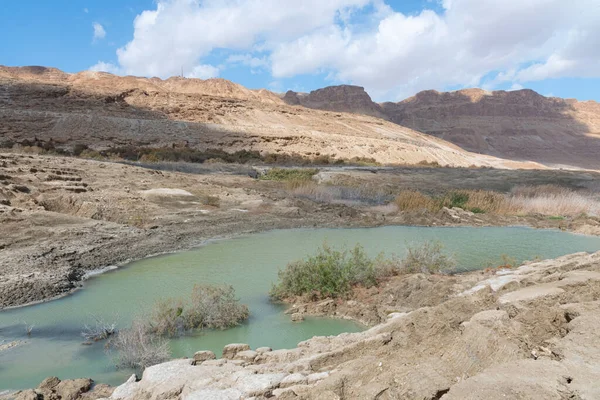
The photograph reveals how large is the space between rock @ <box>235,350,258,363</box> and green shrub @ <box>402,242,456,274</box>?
16.5 feet

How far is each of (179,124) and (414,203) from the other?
98.1 feet

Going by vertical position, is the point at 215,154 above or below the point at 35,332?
above

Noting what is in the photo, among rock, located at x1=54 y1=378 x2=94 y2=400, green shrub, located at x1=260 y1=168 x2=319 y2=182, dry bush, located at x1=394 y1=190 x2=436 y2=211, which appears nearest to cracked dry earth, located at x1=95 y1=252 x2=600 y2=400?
rock, located at x1=54 y1=378 x2=94 y2=400

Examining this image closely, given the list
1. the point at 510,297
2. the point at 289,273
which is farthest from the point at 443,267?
the point at 510,297

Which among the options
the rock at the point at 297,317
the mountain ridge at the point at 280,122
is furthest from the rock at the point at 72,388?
the mountain ridge at the point at 280,122

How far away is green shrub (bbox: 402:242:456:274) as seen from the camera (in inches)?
376

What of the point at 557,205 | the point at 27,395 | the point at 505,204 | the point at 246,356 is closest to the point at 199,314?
the point at 246,356

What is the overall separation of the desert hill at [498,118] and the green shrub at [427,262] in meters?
78.3

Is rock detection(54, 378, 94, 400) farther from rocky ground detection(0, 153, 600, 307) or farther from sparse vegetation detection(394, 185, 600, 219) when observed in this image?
sparse vegetation detection(394, 185, 600, 219)

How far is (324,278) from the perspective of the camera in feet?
27.6

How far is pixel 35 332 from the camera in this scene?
683 cm

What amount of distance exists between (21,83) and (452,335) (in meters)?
51.8

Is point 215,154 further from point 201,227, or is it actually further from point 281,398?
point 281,398

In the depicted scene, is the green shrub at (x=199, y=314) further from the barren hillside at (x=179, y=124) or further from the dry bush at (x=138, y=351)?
the barren hillside at (x=179, y=124)
